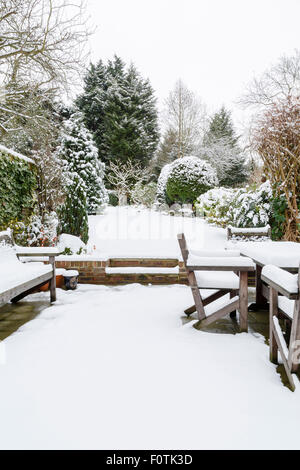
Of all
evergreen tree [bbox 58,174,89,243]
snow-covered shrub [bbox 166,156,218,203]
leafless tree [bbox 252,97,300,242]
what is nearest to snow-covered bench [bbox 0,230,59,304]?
evergreen tree [bbox 58,174,89,243]

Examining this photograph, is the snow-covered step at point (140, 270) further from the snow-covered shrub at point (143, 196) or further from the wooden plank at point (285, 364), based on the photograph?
the snow-covered shrub at point (143, 196)

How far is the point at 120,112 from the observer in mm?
22562

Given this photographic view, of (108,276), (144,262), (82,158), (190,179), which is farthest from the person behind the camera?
(82,158)

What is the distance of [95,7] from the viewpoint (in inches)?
270

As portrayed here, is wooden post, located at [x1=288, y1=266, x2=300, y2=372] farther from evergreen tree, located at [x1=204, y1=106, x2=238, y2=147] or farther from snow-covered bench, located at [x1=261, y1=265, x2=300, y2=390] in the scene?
evergreen tree, located at [x1=204, y1=106, x2=238, y2=147]

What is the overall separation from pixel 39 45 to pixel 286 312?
7.60 metres

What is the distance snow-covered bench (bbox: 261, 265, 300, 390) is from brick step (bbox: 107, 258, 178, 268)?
2.83 metres

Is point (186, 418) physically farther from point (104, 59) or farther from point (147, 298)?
point (104, 59)

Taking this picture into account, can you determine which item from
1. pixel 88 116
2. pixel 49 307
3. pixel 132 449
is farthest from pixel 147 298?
pixel 88 116

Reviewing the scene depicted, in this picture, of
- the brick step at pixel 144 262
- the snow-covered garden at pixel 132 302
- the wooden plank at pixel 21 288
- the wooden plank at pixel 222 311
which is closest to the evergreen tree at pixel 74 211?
the snow-covered garden at pixel 132 302

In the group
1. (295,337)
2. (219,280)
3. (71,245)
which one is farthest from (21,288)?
(71,245)

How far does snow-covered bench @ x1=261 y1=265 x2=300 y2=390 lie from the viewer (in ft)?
5.69

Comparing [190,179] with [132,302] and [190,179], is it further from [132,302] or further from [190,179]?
[132,302]

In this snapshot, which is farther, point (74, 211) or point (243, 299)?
point (74, 211)
